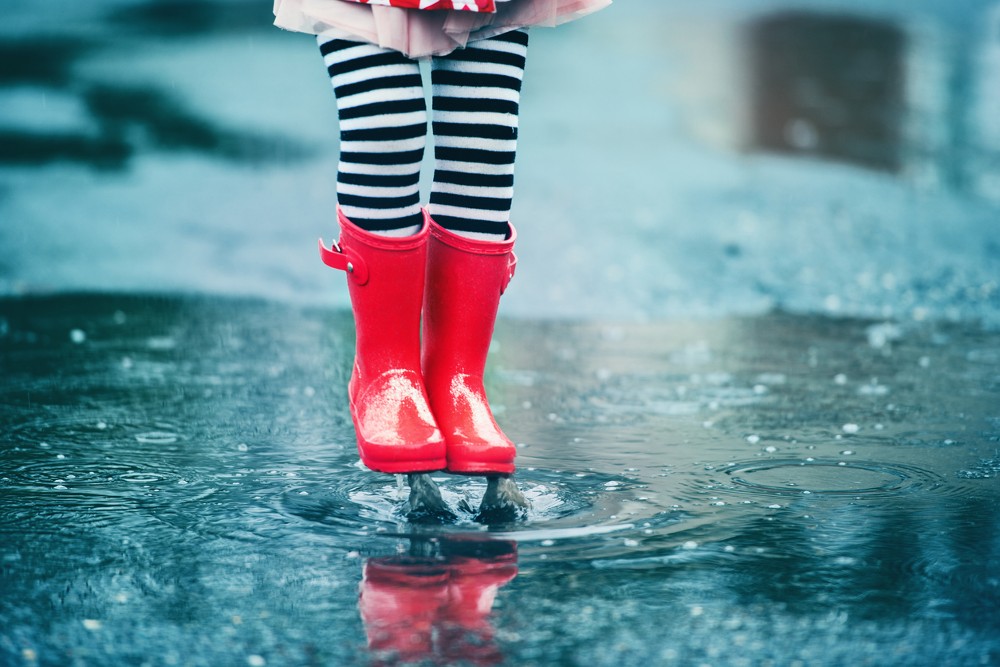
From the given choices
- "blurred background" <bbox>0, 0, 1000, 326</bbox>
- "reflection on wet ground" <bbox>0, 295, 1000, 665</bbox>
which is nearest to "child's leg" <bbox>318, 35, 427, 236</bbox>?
"reflection on wet ground" <bbox>0, 295, 1000, 665</bbox>

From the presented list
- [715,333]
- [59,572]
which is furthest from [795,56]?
[59,572]

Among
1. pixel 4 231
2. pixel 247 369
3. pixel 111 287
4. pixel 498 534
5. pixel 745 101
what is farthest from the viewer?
pixel 745 101

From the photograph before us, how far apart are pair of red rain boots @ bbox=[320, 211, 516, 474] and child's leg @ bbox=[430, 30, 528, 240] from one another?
41 millimetres

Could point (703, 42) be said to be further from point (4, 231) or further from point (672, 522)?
point (672, 522)

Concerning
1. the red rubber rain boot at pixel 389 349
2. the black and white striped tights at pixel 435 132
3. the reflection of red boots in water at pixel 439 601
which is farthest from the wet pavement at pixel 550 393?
the black and white striped tights at pixel 435 132

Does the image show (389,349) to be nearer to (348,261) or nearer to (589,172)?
(348,261)

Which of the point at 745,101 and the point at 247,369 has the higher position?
the point at 745,101

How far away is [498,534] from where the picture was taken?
6.77ft

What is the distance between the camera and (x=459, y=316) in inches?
89.7

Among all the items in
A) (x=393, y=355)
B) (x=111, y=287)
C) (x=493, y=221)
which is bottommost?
(x=111, y=287)

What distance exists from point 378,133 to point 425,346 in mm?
389

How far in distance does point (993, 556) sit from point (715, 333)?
2038mm

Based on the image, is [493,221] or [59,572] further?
[493,221]

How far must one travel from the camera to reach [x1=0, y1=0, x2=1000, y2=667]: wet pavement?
175 centimetres
